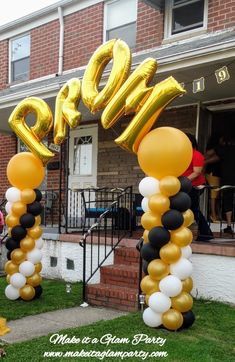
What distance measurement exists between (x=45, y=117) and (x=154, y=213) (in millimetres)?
2199

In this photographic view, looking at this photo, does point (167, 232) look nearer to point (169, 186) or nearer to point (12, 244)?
point (169, 186)

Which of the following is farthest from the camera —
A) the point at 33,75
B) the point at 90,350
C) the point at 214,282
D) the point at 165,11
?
the point at 33,75

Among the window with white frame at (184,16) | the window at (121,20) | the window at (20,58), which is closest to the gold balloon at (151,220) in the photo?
the window with white frame at (184,16)

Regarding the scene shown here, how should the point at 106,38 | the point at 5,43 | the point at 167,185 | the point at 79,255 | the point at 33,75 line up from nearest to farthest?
1. the point at 167,185
2. the point at 79,255
3. the point at 106,38
4. the point at 33,75
5. the point at 5,43

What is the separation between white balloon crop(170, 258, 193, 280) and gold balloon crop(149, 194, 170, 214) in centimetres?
56

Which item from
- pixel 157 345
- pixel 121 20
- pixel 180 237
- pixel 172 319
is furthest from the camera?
pixel 121 20

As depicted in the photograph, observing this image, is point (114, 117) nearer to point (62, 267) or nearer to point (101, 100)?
point (101, 100)

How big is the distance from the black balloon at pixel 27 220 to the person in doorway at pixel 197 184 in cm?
218

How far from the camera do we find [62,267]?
7.68 m

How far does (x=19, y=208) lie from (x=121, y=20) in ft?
19.0

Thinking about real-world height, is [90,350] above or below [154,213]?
below

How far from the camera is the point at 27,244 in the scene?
20.0 ft

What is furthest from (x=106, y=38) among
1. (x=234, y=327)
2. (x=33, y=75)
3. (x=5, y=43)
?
(x=234, y=327)

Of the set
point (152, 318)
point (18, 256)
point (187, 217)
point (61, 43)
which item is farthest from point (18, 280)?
point (61, 43)
